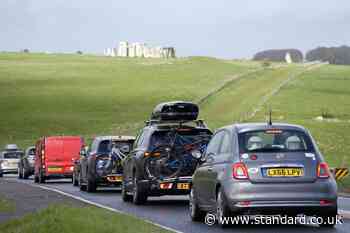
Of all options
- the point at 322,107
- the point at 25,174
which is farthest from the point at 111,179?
the point at 322,107

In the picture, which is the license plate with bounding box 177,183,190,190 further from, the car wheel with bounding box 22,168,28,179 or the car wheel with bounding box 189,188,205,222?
the car wheel with bounding box 22,168,28,179

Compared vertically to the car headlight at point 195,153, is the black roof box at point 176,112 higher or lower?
higher

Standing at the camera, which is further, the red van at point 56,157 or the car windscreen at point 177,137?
the red van at point 56,157

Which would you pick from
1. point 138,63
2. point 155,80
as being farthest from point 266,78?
point 138,63

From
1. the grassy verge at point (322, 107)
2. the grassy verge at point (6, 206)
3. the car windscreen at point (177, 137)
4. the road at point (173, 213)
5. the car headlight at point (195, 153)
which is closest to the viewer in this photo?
A: the road at point (173, 213)

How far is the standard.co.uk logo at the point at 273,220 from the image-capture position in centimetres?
1805

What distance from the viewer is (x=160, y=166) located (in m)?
24.9

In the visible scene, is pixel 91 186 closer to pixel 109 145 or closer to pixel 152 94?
pixel 109 145

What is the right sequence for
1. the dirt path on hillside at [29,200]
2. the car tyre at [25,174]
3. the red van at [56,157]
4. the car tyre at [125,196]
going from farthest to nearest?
1. the car tyre at [25,174]
2. the red van at [56,157]
3. the car tyre at [125,196]
4. the dirt path on hillside at [29,200]

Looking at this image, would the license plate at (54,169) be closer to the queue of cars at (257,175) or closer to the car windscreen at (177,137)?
the car windscreen at (177,137)

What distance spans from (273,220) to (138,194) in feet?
22.9

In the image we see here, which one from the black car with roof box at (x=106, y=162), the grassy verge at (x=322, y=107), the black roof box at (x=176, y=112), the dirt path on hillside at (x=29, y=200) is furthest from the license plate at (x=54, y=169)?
the black roof box at (x=176, y=112)

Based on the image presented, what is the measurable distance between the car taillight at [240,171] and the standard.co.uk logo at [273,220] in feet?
2.42

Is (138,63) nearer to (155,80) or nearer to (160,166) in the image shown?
(155,80)
